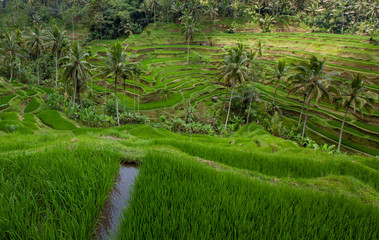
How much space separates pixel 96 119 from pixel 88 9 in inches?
2067

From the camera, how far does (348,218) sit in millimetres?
2488

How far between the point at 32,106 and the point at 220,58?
119ft

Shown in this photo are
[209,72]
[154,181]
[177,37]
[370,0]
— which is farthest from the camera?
[370,0]

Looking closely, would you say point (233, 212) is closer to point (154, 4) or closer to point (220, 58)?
point (220, 58)

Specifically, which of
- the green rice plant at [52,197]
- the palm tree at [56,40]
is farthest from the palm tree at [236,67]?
the palm tree at [56,40]

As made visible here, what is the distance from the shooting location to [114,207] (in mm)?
2830

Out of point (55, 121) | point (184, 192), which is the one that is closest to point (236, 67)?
point (55, 121)

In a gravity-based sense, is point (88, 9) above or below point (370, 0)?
below

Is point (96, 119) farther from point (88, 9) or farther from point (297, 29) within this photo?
point (297, 29)

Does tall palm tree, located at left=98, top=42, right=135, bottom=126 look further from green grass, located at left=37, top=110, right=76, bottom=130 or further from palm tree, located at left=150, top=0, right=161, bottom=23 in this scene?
palm tree, located at left=150, top=0, right=161, bottom=23

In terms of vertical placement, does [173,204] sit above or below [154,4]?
below

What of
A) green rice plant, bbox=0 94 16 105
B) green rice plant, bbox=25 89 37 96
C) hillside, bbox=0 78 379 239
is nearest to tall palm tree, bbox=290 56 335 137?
hillside, bbox=0 78 379 239

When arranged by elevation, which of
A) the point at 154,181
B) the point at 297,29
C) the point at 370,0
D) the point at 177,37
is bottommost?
the point at 154,181

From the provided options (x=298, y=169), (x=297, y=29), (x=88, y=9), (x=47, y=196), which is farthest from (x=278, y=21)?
(x=47, y=196)
